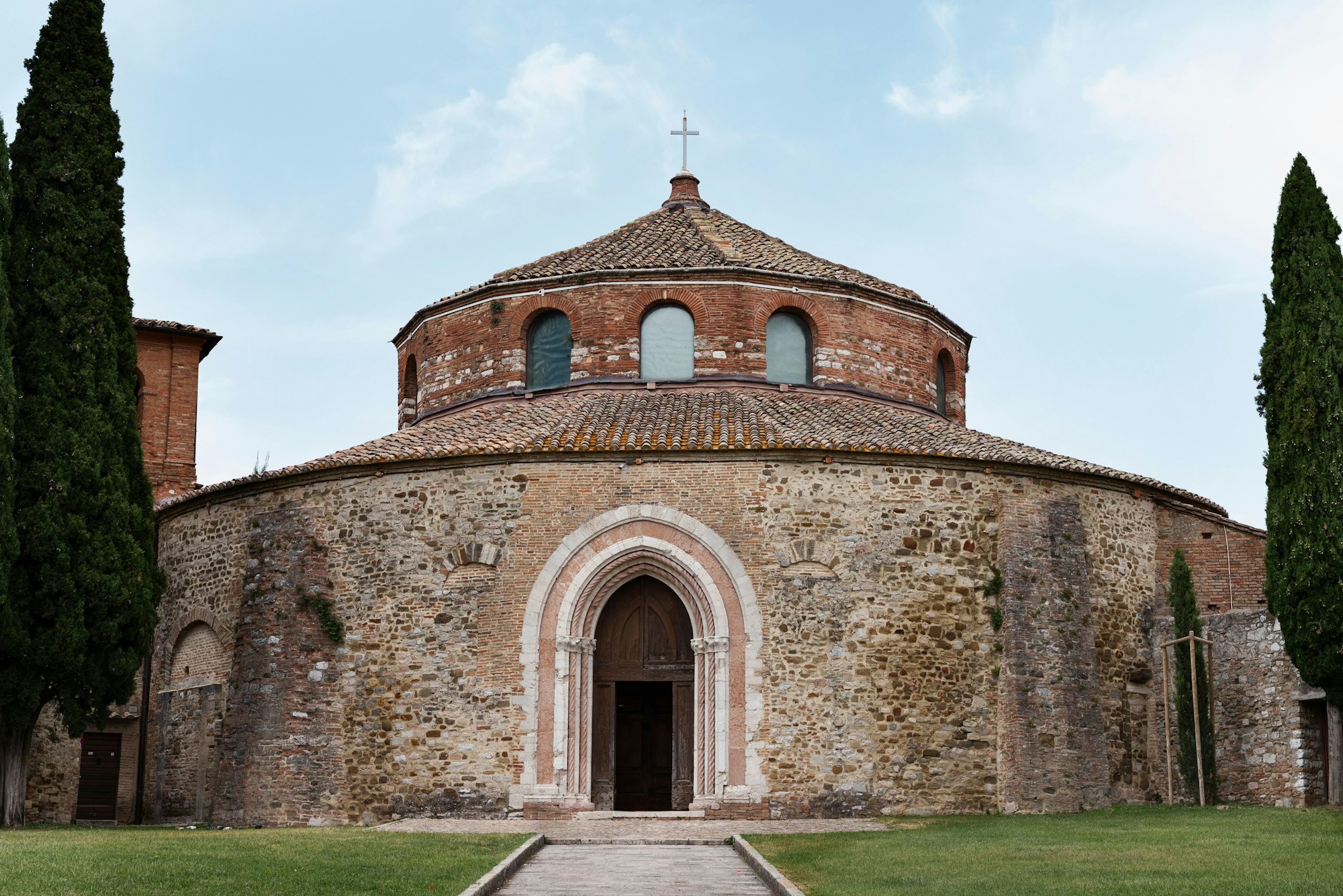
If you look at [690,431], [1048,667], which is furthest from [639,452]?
[1048,667]

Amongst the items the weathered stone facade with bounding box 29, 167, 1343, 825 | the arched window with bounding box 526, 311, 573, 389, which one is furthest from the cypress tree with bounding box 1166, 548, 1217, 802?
the arched window with bounding box 526, 311, 573, 389

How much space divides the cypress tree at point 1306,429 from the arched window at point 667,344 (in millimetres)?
9369

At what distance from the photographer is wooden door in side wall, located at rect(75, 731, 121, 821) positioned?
26.7m

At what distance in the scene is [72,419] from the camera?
21172mm

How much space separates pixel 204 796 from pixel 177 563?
401 cm

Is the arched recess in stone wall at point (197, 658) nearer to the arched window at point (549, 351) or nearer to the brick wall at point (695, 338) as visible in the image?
the brick wall at point (695, 338)

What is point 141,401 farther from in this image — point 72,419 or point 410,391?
point 72,419

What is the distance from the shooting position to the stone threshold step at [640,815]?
2084 centimetres

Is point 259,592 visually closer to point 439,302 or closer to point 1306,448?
point 439,302

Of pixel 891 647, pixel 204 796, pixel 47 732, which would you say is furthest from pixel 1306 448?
pixel 47 732

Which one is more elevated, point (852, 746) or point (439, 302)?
point (439, 302)

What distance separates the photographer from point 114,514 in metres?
21.3

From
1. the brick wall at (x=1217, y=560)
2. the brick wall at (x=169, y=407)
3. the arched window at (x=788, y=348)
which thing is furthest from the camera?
the brick wall at (x=169, y=407)

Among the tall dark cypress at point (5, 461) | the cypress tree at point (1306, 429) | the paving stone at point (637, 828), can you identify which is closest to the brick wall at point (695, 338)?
the cypress tree at point (1306, 429)
